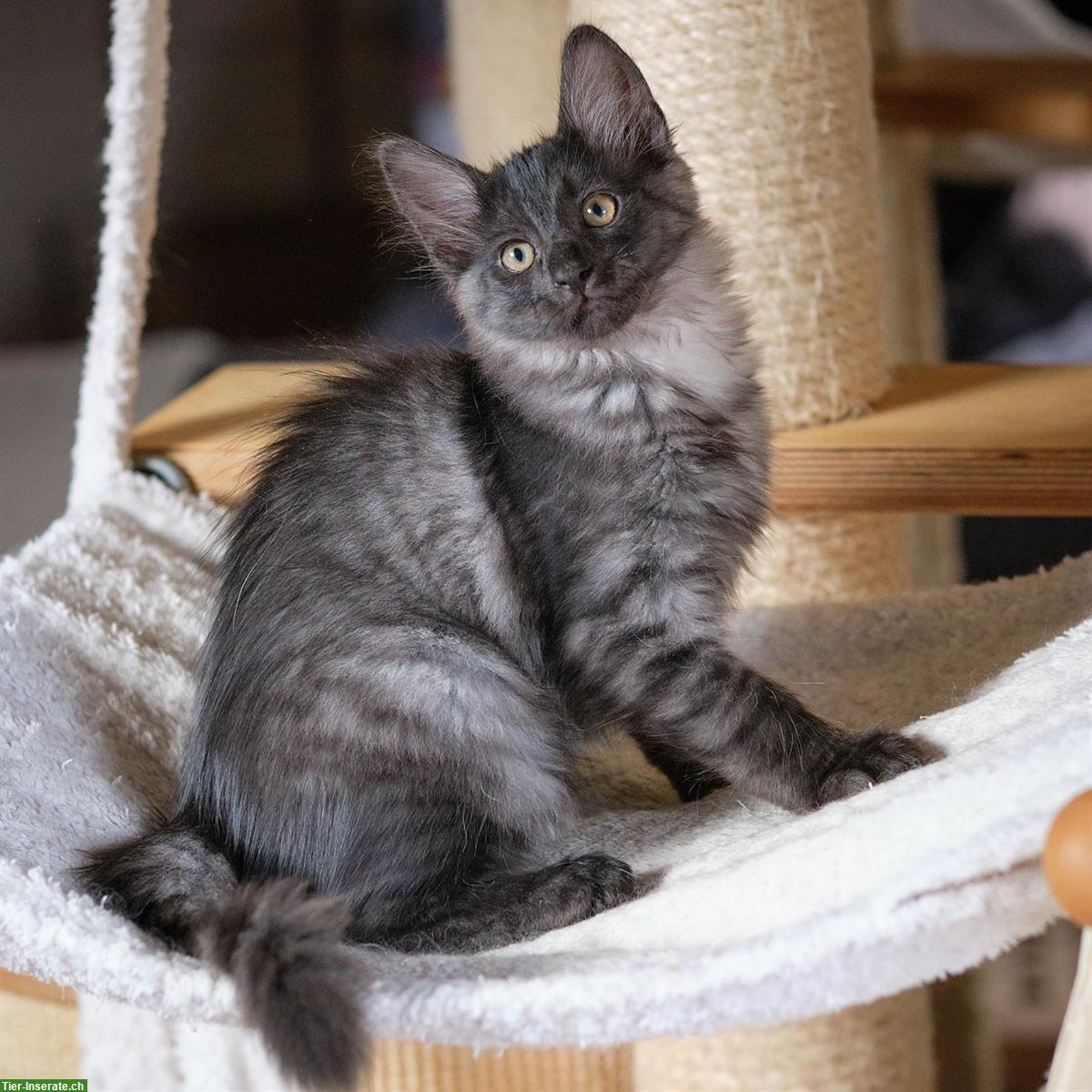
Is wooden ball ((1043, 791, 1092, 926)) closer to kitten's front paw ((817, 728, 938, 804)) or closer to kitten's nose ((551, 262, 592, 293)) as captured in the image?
kitten's front paw ((817, 728, 938, 804))

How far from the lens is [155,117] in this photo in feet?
5.64

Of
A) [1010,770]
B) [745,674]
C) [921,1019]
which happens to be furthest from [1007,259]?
[1010,770]

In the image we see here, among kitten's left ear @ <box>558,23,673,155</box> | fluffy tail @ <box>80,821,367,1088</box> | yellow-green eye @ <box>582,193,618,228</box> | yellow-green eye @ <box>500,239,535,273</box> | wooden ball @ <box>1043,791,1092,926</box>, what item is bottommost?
fluffy tail @ <box>80,821,367,1088</box>

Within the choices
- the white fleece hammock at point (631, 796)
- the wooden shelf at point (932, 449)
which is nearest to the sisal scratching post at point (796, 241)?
the wooden shelf at point (932, 449)

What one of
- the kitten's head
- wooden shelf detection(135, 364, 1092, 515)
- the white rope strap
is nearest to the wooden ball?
the kitten's head

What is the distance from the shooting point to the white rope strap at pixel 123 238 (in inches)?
65.6

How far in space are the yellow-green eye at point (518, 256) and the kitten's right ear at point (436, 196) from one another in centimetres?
6

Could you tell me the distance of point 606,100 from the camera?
52.2 inches

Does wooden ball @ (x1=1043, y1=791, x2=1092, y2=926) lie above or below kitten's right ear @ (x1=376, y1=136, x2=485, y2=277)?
below

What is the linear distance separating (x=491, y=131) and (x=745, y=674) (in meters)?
1.70

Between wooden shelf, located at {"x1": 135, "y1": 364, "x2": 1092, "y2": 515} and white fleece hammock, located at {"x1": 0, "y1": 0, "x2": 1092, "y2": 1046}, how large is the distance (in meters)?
0.09

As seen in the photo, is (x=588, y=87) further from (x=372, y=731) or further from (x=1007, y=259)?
(x=1007, y=259)

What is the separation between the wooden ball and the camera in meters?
0.70

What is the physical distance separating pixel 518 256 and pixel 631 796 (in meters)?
0.60
